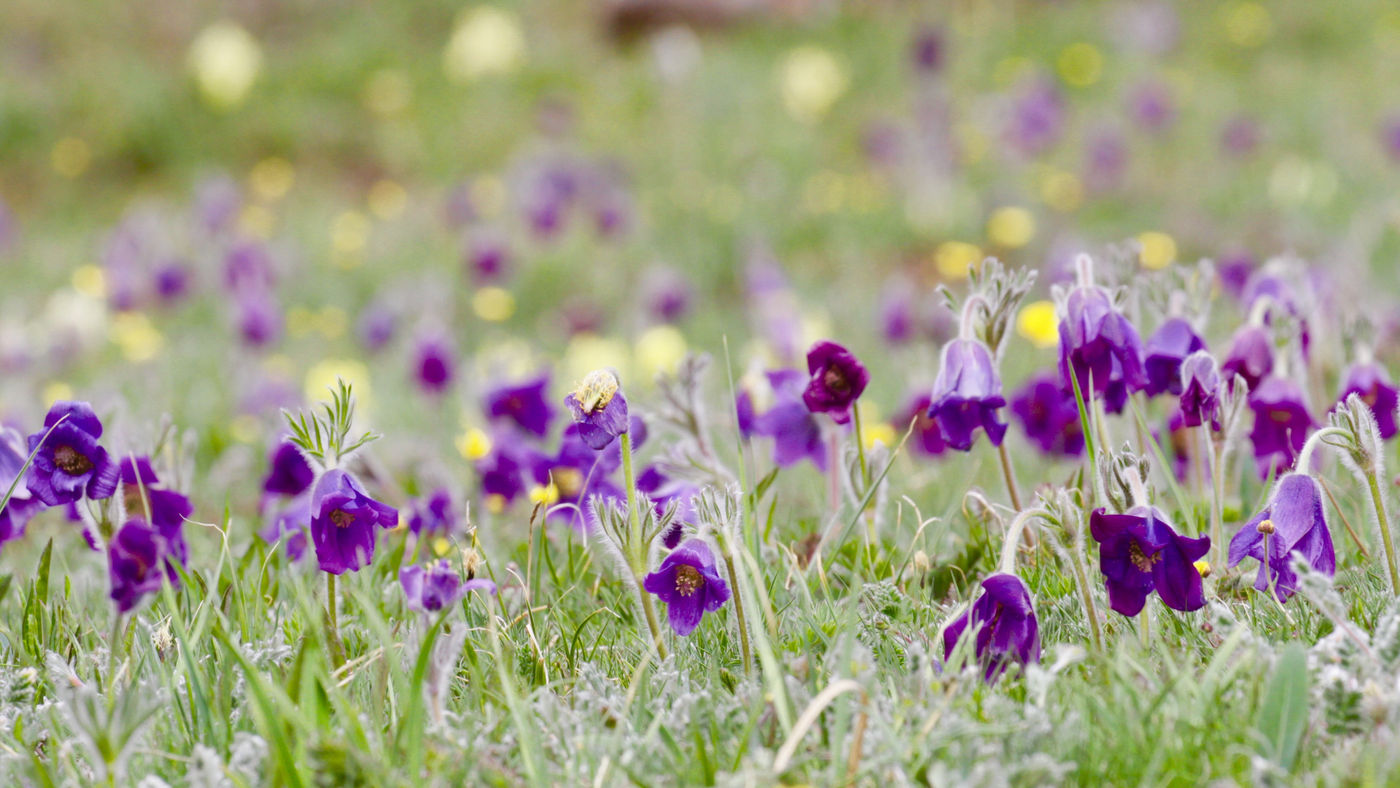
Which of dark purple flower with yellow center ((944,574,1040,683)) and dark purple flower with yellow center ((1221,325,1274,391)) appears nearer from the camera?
dark purple flower with yellow center ((944,574,1040,683))

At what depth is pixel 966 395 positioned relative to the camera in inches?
75.9

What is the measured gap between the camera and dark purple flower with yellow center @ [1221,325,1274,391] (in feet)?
7.61

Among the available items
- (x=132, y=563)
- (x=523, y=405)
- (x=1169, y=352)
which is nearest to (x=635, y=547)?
(x=132, y=563)

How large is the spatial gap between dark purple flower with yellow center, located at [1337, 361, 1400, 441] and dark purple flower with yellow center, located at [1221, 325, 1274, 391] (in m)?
0.24

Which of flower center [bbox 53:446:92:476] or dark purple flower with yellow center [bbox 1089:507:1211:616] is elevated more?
flower center [bbox 53:446:92:476]

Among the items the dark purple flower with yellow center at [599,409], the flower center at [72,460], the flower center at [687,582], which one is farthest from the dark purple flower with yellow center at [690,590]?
the flower center at [72,460]

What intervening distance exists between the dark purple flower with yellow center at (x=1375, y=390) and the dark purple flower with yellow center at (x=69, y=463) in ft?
7.59

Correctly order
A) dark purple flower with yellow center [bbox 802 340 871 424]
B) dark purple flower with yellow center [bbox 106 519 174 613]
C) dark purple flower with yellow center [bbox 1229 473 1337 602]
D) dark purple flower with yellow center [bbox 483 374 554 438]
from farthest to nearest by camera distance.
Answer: dark purple flower with yellow center [bbox 483 374 554 438] < dark purple flower with yellow center [bbox 802 340 871 424] < dark purple flower with yellow center [bbox 1229 473 1337 602] < dark purple flower with yellow center [bbox 106 519 174 613]

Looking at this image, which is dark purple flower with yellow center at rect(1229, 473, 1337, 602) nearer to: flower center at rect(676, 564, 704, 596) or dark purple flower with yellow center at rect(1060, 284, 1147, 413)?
dark purple flower with yellow center at rect(1060, 284, 1147, 413)

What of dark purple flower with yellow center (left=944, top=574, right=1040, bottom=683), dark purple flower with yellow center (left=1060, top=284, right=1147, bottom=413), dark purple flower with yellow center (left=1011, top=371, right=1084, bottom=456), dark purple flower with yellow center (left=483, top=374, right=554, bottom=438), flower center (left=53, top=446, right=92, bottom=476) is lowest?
dark purple flower with yellow center (left=944, top=574, right=1040, bottom=683)

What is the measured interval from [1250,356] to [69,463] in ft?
6.95

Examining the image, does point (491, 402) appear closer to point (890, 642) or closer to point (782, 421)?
point (782, 421)

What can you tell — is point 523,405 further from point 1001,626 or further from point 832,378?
point 1001,626

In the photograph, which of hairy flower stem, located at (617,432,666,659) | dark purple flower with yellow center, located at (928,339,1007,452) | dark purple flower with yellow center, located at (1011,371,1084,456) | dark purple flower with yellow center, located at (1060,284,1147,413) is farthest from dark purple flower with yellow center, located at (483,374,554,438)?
dark purple flower with yellow center, located at (1060,284,1147,413)
